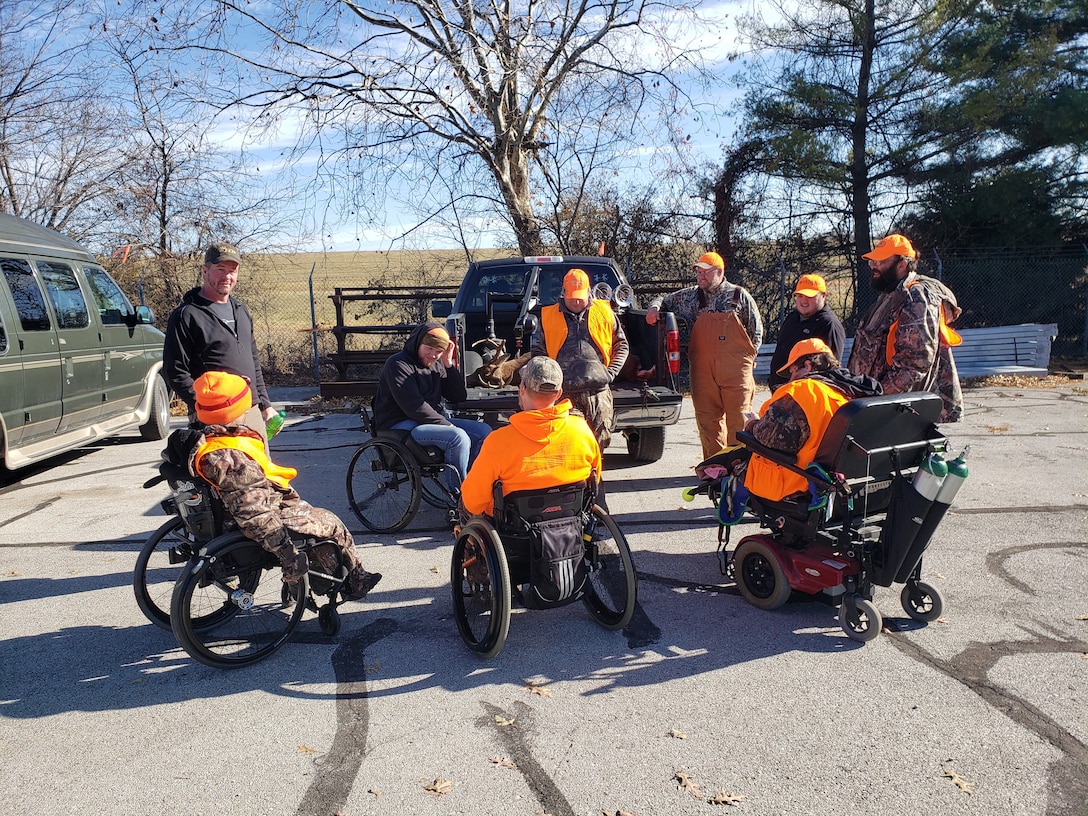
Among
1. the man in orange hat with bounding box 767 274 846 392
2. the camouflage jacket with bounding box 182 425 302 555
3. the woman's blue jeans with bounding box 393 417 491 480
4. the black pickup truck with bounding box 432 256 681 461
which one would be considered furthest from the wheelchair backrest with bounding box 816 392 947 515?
the black pickup truck with bounding box 432 256 681 461

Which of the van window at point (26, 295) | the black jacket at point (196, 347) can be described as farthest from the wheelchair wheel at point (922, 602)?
the van window at point (26, 295)

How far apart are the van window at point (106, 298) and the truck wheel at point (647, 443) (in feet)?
18.8

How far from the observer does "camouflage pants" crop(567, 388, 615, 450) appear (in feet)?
18.6

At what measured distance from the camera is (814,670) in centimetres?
363

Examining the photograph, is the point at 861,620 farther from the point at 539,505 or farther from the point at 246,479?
the point at 246,479

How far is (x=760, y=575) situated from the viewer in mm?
4320

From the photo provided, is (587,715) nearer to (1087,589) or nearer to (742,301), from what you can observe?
(1087,589)

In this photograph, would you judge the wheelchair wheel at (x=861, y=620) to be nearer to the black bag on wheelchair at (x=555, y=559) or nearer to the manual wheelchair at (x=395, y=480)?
the black bag on wheelchair at (x=555, y=559)

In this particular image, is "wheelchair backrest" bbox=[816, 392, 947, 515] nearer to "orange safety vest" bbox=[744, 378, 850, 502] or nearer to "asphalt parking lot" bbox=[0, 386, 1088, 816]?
"orange safety vest" bbox=[744, 378, 850, 502]

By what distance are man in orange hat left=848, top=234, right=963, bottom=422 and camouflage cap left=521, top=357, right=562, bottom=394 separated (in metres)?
2.18

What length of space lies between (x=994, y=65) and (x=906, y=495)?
13453mm

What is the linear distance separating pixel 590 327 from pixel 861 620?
2871 mm

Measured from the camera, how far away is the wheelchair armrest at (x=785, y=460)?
12.5ft

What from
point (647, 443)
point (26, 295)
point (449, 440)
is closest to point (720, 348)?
point (647, 443)
